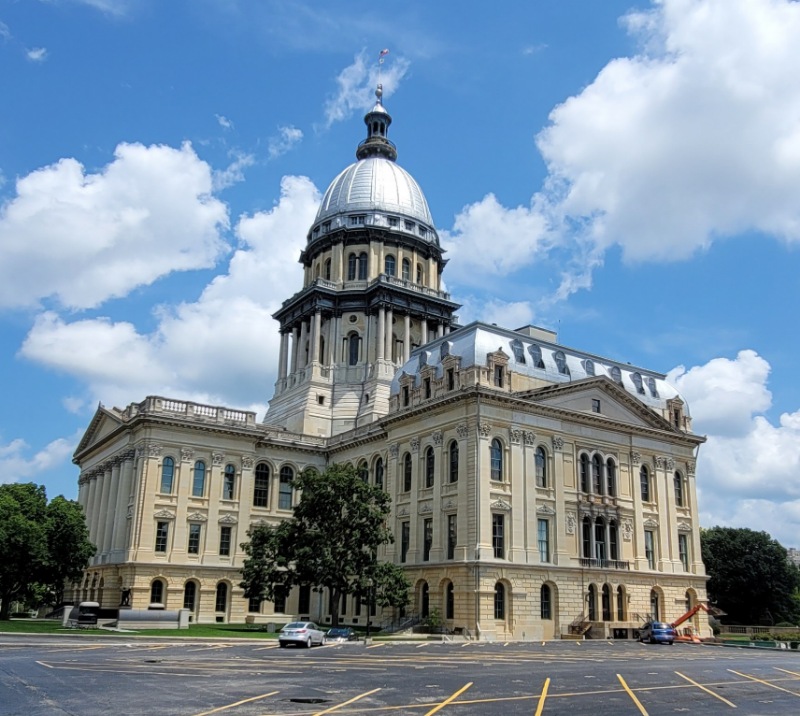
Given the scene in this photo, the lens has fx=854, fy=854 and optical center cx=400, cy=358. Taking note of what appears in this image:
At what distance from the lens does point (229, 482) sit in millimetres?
72312

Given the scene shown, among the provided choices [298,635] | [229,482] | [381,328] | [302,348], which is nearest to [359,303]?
[381,328]

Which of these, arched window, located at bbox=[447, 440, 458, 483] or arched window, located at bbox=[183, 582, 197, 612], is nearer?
arched window, located at bbox=[447, 440, 458, 483]

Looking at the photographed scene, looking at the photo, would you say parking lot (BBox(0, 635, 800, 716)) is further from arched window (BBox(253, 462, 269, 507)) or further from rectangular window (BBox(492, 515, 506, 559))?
arched window (BBox(253, 462, 269, 507))

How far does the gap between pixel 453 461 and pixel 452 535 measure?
523 cm

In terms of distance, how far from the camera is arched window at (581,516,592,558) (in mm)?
63062

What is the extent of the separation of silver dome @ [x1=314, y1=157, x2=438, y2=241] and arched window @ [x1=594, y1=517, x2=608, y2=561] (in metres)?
44.6

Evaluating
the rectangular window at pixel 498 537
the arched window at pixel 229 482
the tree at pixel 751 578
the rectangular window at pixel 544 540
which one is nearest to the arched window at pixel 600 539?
the rectangular window at pixel 544 540

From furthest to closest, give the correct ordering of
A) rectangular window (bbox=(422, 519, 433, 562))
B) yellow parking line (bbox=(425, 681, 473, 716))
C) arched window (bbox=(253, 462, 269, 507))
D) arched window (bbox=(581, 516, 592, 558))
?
arched window (bbox=(253, 462, 269, 507)) → arched window (bbox=(581, 516, 592, 558)) → rectangular window (bbox=(422, 519, 433, 562)) → yellow parking line (bbox=(425, 681, 473, 716))

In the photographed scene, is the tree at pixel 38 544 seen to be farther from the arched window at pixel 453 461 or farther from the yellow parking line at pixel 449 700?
the yellow parking line at pixel 449 700

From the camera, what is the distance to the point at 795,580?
3723 inches

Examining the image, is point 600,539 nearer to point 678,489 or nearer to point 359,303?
point 678,489

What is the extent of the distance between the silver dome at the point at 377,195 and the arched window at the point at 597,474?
135 feet

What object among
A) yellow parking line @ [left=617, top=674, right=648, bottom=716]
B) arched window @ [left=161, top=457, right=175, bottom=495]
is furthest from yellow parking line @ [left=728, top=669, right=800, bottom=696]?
arched window @ [left=161, top=457, right=175, bottom=495]

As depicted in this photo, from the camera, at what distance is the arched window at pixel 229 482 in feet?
236
